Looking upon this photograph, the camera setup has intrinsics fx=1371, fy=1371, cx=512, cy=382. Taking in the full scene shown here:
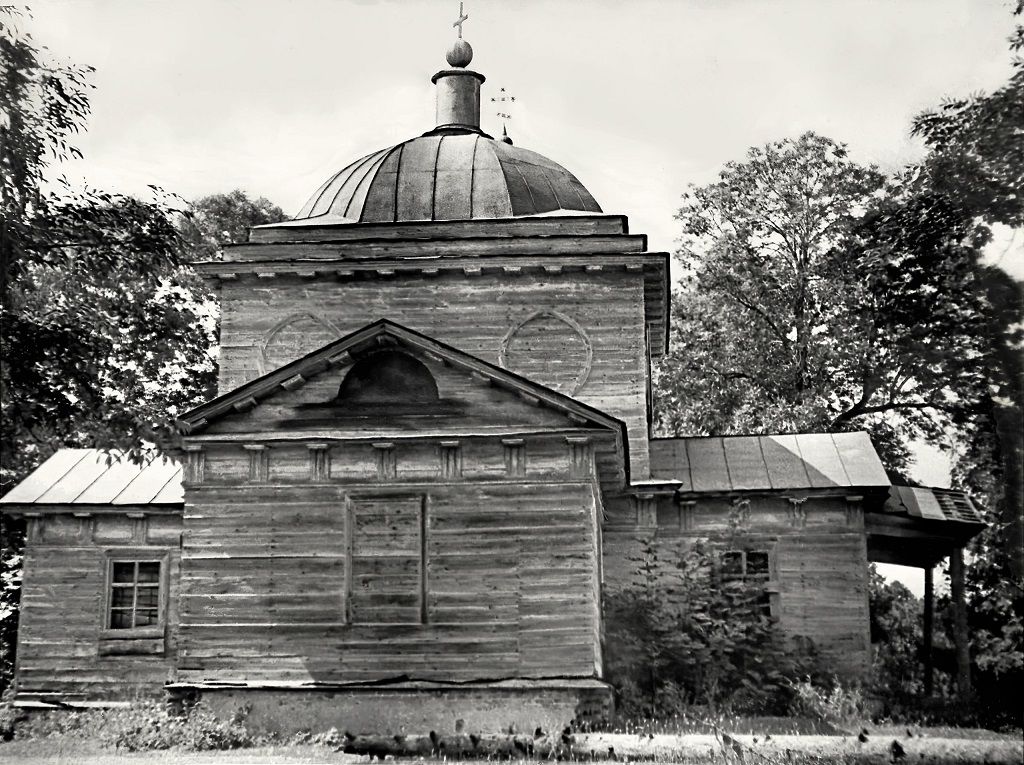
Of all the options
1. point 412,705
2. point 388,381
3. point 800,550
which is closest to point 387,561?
point 412,705

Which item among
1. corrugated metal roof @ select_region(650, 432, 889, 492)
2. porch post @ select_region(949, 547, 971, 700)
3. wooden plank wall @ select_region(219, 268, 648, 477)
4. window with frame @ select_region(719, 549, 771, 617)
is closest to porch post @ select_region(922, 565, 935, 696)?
porch post @ select_region(949, 547, 971, 700)

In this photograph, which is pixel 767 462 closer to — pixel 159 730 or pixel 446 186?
pixel 446 186

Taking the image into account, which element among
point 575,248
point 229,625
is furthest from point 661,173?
point 229,625

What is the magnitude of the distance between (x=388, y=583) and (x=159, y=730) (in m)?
3.63

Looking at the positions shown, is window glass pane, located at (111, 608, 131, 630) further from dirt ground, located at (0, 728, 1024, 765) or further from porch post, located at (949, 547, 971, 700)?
porch post, located at (949, 547, 971, 700)

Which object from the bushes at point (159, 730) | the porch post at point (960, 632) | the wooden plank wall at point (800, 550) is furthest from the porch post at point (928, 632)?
the bushes at point (159, 730)

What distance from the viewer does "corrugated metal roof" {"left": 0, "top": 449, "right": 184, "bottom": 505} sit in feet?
79.2

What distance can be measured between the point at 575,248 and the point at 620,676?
8.10 m

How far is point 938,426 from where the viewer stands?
2800cm

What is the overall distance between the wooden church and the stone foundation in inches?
1.5

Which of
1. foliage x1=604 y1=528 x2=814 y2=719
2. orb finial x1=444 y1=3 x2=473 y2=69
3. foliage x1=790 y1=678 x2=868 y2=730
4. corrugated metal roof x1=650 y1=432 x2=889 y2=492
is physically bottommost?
foliage x1=790 y1=678 x2=868 y2=730

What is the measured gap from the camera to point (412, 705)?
1884cm

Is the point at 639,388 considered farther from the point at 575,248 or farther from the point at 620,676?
the point at 620,676

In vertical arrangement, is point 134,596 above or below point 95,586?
below
